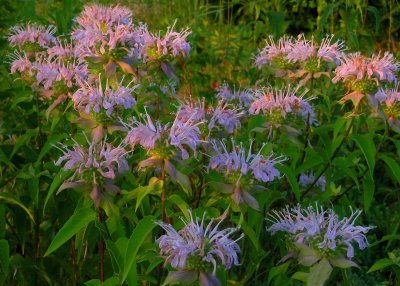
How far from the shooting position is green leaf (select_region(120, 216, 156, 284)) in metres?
1.30

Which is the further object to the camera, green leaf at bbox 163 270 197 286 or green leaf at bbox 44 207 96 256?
green leaf at bbox 44 207 96 256

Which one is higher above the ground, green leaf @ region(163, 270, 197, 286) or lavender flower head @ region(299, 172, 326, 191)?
green leaf @ region(163, 270, 197, 286)

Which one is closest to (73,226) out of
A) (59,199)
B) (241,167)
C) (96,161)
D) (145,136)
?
(96,161)

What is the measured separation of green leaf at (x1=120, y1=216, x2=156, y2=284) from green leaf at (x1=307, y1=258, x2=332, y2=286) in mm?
372

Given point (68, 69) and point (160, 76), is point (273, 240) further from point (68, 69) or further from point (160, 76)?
point (68, 69)

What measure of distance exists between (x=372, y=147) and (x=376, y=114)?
4.9 inches

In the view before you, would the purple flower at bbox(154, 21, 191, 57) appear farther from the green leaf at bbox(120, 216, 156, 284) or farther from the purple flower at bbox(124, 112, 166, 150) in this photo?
the green leaf at bbox(120, 216, 156, 284)

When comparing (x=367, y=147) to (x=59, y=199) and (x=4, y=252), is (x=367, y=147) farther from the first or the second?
(x=4, y=252)

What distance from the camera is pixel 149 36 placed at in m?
1.91

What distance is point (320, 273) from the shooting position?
1.36m

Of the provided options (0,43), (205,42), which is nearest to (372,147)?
(0,43)

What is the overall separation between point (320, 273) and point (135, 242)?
1.38 feet

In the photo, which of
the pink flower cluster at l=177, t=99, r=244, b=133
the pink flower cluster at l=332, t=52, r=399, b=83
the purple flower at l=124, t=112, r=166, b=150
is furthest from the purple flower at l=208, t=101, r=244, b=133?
the pink flower cluster at l=332, t=52, r=399, b=83

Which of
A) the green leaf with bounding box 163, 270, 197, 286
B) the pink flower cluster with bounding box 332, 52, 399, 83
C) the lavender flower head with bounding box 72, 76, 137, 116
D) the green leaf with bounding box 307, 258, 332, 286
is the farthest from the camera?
the pink flower cluster with bounding box 332, 52, 399, 83
